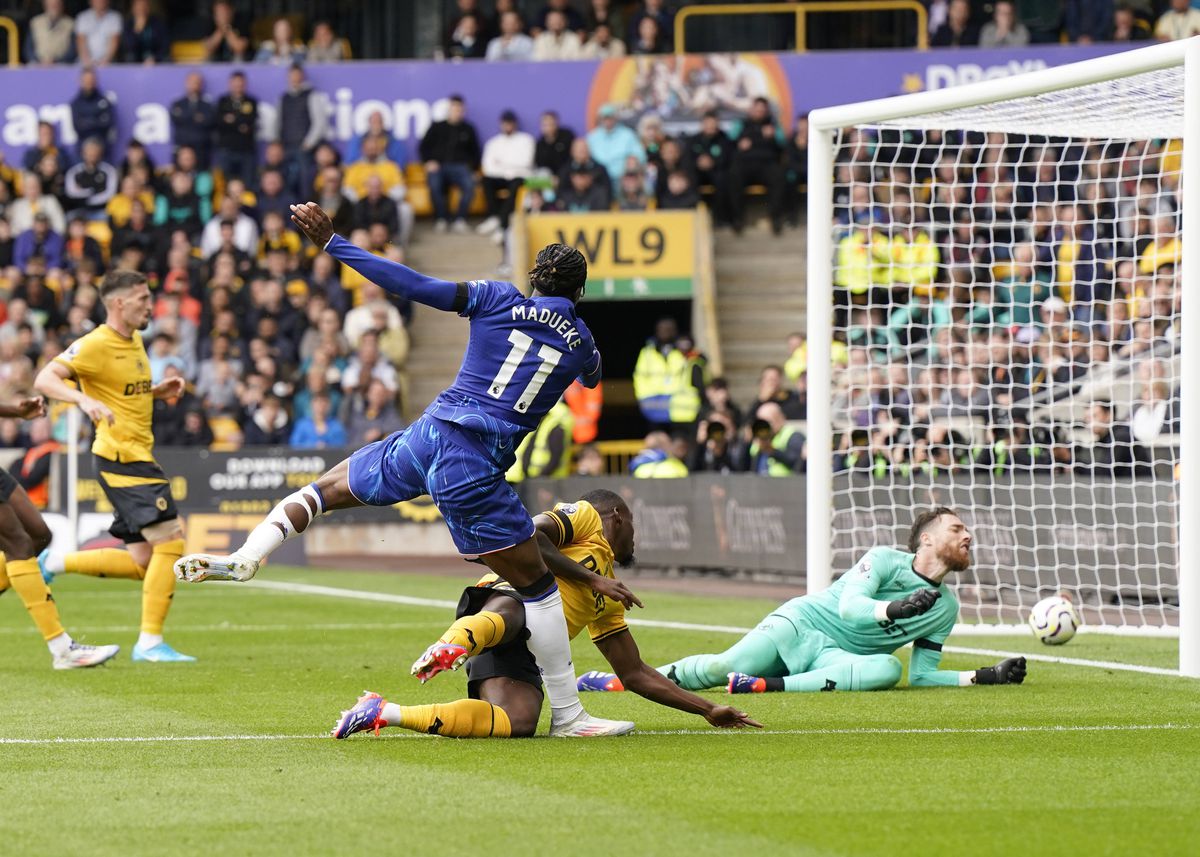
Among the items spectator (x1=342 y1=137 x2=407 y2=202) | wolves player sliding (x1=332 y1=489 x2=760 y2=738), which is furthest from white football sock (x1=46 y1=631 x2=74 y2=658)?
spectator (x1=342 y1=137 x2=407 y2=202)

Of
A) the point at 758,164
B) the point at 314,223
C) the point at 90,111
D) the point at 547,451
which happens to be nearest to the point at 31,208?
the point at 90,111

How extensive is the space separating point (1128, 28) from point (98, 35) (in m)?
14.9

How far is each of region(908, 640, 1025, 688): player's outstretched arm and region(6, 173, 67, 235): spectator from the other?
62.9 feet

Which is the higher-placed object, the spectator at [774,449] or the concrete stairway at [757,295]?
the concrete stairway at [757,295]

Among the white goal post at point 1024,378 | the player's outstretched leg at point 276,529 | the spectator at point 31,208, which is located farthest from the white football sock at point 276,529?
the spectator at point 31,208

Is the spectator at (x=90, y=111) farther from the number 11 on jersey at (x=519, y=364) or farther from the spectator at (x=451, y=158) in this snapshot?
the number 11 on jersey at (x=519, y=364)

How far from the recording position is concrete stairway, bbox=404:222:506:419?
26.2 m

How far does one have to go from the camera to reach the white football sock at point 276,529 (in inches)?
294

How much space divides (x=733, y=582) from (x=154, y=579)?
28.4ft

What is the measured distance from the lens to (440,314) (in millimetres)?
27234

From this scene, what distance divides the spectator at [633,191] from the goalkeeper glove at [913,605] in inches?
673

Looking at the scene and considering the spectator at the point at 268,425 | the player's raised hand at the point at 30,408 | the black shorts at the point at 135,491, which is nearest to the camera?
the player's raised hand at the point at 30,408

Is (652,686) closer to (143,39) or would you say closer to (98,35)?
→ (143,39)

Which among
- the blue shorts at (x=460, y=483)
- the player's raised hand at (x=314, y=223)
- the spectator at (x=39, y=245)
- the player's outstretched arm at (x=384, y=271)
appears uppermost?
the spectator at (x=39, y=245)
